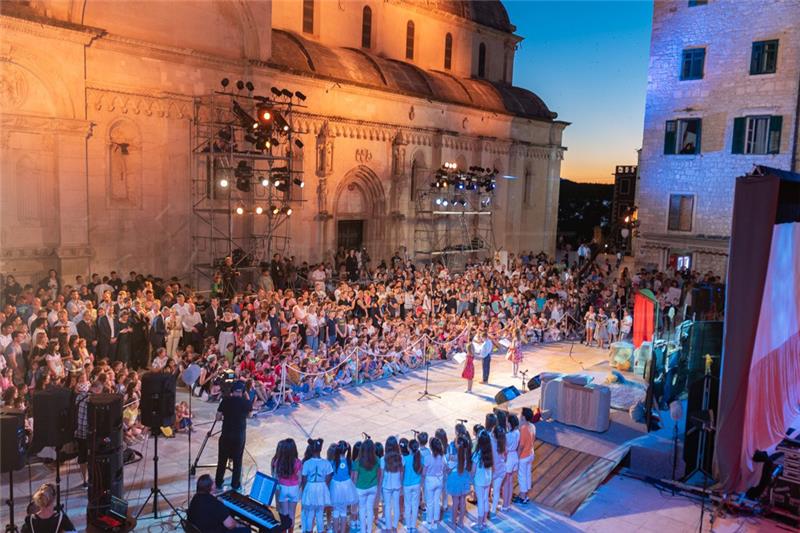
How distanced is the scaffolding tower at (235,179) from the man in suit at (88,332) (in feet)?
23.8

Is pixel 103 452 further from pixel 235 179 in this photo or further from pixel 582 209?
pixel 582 209

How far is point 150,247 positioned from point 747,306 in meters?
17.2

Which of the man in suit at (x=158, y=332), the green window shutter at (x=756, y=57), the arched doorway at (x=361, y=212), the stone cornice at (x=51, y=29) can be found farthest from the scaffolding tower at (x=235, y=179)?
the green window shutter at (x=756, y=57)

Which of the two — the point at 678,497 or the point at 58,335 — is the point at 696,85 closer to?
the point at 678,497

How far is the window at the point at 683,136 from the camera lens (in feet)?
93.1

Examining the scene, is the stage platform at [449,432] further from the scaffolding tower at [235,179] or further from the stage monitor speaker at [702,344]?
the scaffolding tower at [235,179]

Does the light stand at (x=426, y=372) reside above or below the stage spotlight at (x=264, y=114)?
below

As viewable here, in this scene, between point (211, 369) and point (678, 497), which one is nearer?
point (678, 497)

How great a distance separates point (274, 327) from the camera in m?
16.1

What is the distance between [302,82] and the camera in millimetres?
24375

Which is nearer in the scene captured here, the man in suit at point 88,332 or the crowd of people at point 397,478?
the crowd of people at point 397,478

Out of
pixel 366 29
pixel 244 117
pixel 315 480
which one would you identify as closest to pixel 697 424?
pixel 315 480

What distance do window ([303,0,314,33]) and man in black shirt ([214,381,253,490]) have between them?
22.6 m

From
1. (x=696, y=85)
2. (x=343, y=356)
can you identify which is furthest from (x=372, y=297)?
(x=696, y=85)
